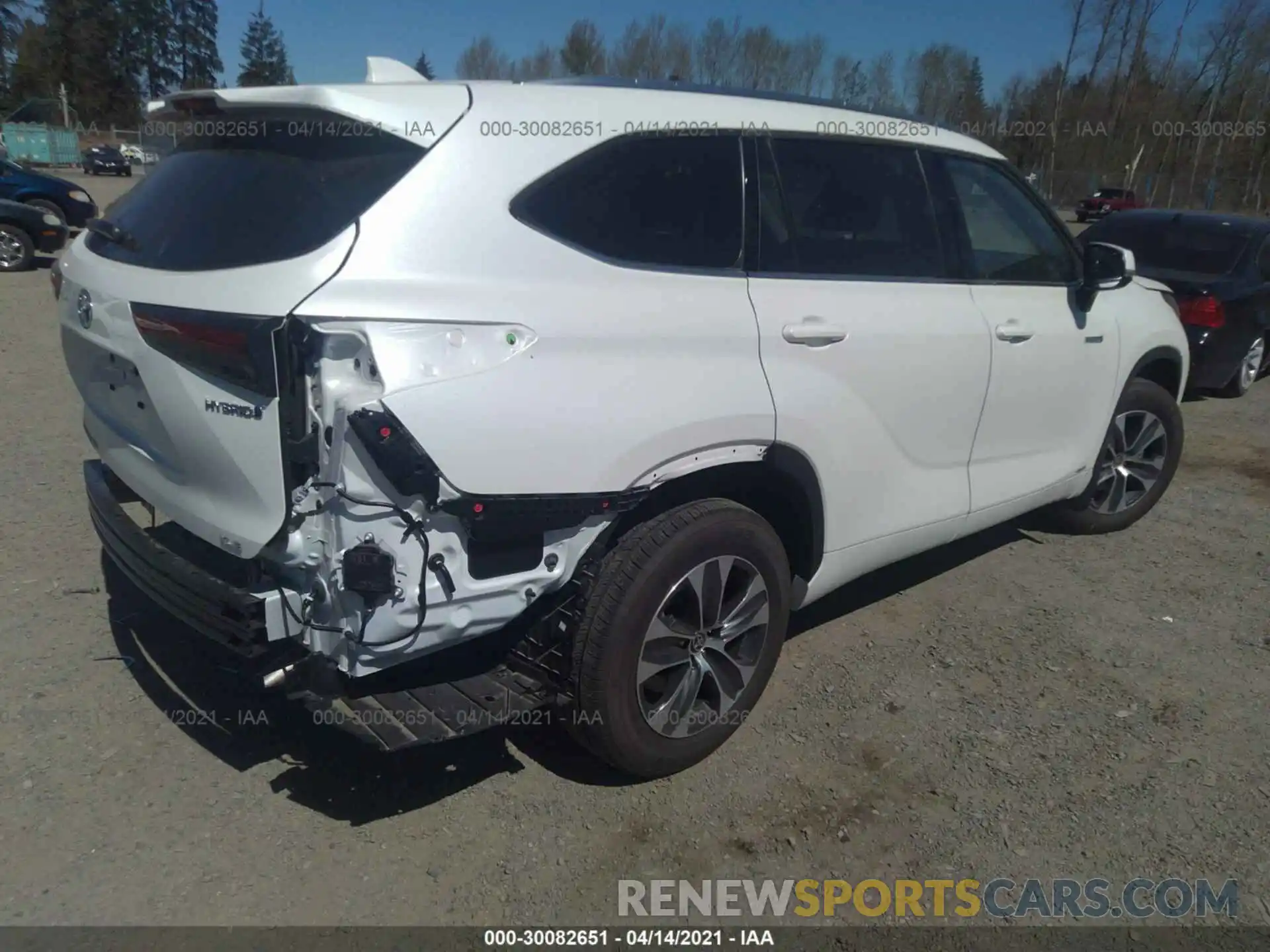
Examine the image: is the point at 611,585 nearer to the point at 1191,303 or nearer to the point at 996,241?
the point at 996,241

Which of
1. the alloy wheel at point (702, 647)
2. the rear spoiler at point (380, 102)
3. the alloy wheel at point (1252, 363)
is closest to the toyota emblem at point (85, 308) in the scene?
the rear spoiler at point (380, 102)

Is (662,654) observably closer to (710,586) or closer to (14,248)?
(710,586)

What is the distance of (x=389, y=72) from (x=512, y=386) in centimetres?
135

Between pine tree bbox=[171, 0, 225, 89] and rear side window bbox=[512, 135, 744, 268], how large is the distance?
9248cm

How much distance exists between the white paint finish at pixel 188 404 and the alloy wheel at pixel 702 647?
1.16 meters

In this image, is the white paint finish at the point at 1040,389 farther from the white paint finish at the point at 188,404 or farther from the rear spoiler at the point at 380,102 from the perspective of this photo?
the white paint finish at the point at 188,404

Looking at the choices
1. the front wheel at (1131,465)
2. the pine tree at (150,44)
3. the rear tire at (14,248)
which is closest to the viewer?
the front wheel at (1131,465)

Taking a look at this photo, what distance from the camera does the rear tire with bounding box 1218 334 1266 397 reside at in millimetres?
8617

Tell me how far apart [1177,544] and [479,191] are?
4.47 m

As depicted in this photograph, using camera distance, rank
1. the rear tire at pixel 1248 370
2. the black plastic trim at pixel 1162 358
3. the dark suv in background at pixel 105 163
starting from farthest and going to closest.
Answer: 1. the dark suv in background at pixel 105 163
2. the rear tire at pixel 1248 370
3. the black plastic trim at pixel 1162 358

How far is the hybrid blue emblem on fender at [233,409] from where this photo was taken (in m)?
2.27

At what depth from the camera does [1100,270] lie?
165 inches

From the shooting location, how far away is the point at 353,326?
220cm

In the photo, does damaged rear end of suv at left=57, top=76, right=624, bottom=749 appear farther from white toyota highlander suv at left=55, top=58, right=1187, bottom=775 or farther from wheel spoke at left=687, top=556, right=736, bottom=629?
wheel spoke at left=687, top=556, right=736, bottom=629
